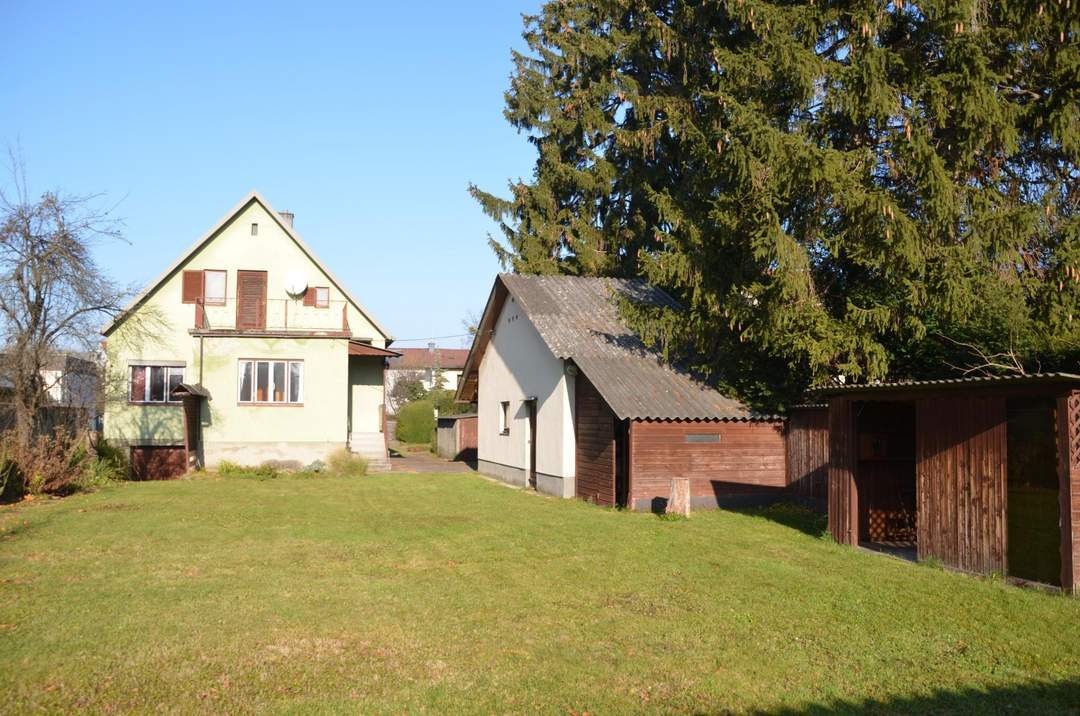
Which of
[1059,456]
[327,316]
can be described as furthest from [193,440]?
[1059,456]

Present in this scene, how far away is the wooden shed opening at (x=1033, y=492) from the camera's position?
10469mm

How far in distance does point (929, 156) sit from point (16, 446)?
20.1 metres

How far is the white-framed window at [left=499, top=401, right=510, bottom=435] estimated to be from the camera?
27.1m

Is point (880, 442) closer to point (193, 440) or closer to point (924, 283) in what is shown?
point (924, 283)

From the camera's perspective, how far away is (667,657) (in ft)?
24.8

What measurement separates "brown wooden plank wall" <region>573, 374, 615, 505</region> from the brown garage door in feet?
48.0

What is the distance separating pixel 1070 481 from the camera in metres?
9.92

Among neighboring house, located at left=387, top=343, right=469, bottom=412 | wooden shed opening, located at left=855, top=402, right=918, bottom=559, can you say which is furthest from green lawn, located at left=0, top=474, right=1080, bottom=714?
neighboring house, located at left=387, top=343, right=469, bottom=412

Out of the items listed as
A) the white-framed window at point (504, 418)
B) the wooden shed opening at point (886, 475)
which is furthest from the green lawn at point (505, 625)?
the white-framed window at point (504, 418)

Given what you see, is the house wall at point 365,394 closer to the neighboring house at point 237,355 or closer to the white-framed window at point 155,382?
the neighboring house at point 237,355

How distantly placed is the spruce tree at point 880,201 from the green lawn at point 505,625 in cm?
546

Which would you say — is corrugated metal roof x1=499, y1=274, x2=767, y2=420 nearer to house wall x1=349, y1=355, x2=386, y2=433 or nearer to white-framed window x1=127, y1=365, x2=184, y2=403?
house wall x1=349, y1=355, x2=386, y2=433

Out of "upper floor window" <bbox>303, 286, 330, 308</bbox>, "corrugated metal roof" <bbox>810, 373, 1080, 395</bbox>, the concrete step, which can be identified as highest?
"upper floor window" <bbox>303, 286, 330, 308</bbox>

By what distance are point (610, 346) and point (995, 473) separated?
39.0 feet
